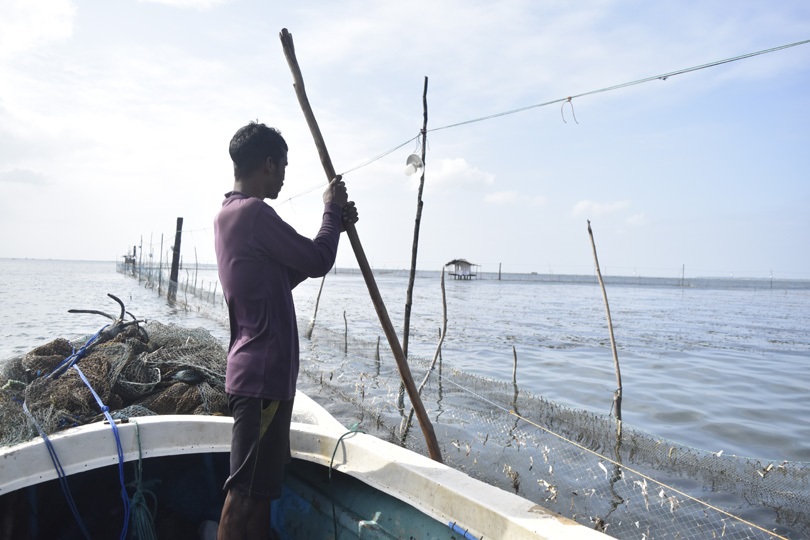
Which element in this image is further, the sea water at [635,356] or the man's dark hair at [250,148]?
the sea water at [635,356]

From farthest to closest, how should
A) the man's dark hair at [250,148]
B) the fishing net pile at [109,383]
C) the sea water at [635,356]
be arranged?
the sea water at [635,356]
the fishing net pile at [109,383]
the man's dark hair at [250,148]

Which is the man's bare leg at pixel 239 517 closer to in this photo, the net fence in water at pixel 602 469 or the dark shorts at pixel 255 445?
the dark shorts at pixel 255 445

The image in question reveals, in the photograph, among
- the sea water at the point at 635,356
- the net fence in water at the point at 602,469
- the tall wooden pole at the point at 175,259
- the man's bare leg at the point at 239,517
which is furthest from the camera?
the tall wooden pole at the point at 175,259

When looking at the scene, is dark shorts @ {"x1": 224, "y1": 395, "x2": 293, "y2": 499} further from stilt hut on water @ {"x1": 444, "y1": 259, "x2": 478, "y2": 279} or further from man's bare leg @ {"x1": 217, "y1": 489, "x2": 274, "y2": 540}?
stilt hut on water @ {"x1": 444, "y1": 259, "x2": 478, "y2": 279}

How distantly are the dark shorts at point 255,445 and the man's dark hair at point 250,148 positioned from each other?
3.20 ft

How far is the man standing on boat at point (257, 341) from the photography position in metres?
2.01

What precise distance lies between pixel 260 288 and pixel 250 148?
2.10 ft

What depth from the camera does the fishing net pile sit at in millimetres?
2676

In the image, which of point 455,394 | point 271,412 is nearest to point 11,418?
point 271,412

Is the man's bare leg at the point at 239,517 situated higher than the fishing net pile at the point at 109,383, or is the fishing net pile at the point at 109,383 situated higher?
the fishing net pile at the point at 109,383

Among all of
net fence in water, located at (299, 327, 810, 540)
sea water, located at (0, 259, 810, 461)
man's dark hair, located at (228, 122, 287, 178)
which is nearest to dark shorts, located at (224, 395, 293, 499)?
man's dark hair, located at (228, 122, 287, 178)

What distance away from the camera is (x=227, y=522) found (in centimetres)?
208

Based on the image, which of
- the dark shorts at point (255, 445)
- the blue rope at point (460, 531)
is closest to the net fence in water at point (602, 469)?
the blue rope at point (460, 531)

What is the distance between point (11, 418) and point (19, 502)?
16.9 inches
